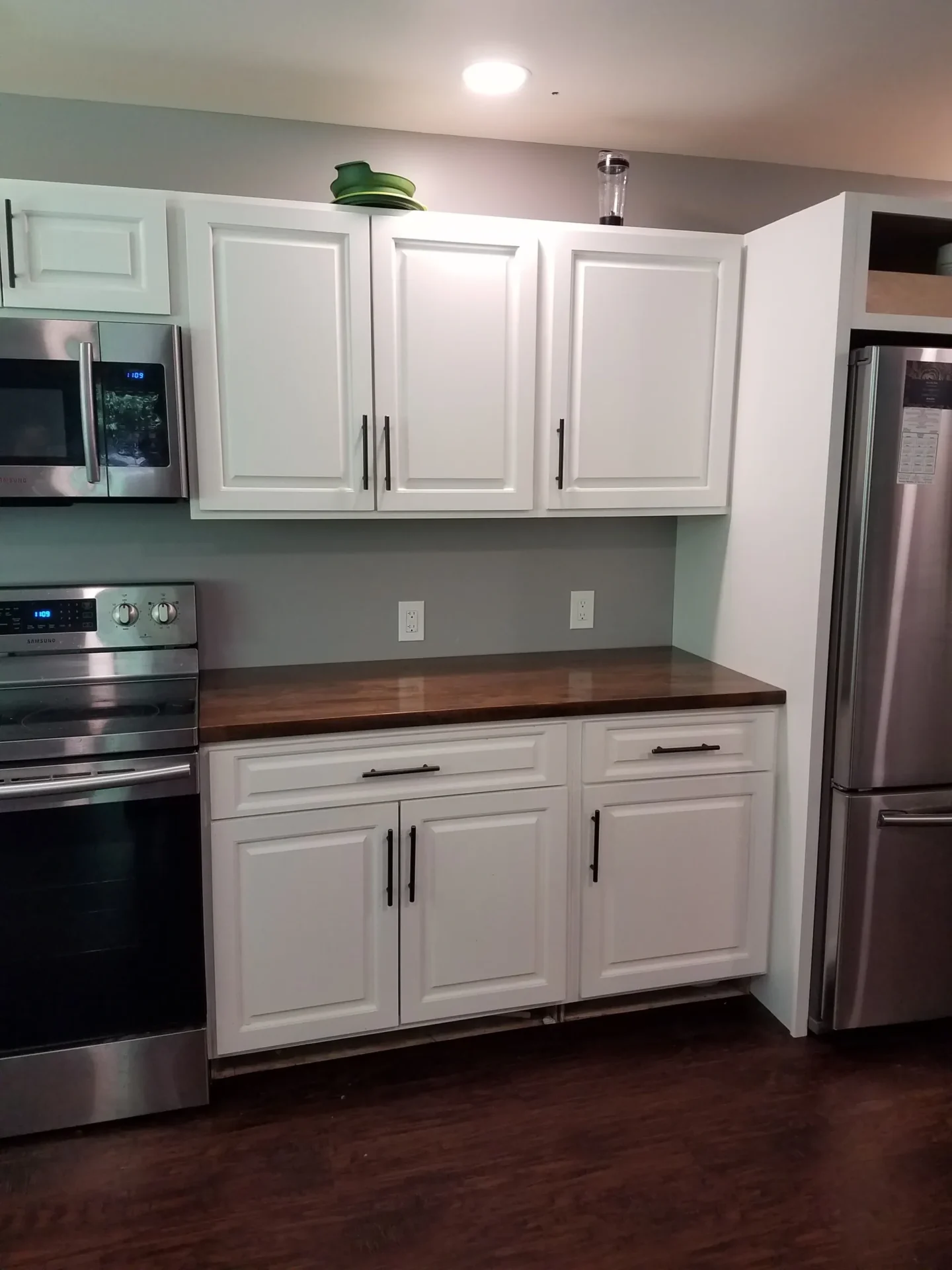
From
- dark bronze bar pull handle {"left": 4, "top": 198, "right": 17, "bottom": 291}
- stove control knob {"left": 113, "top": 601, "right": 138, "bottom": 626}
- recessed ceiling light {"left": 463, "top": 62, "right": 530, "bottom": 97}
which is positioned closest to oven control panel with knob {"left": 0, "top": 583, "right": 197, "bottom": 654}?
stove control knob {"left": 113, "top": 601, "right": 138, "bottom": 626}

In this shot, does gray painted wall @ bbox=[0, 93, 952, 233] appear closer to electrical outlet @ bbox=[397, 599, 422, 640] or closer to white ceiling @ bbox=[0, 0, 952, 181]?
white ceiling @ bbox=[0, 0, 952, 181]

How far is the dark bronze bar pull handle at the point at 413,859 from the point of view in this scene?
6.91 ft

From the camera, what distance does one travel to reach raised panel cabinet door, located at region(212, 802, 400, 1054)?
202 centimetres

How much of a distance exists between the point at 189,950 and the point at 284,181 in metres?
1.91

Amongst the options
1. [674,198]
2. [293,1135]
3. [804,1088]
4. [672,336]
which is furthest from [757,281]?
[293,1135]

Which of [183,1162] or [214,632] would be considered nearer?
[183,1162]

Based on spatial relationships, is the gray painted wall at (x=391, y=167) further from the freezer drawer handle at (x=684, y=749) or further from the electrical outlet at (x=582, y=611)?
the freezer drawer handle at (x=684, y=749)

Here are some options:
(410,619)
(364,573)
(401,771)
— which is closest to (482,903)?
(401,771)

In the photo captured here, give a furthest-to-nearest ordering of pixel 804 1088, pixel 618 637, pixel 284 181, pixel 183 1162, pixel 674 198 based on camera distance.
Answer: pixel 618 637 → pixel 674 198 → pixel 284 181 → pixel 804 1088 → pixel 183 1162

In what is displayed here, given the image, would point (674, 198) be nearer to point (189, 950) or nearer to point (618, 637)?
point (618, 637)

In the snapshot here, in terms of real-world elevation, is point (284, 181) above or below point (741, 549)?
above

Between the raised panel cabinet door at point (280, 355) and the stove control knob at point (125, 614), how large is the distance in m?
0.36

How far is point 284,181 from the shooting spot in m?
2.34

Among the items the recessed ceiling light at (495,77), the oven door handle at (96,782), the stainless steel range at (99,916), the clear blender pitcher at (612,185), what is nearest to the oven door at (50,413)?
the stainless steel range at (99,916)
